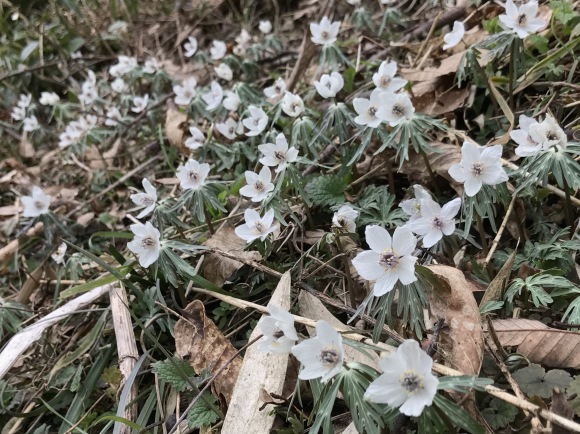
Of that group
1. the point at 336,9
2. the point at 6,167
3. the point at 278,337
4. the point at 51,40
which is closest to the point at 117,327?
the point at 278,337

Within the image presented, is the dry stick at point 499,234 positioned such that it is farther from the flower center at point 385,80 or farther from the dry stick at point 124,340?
the dry stick at point 124,340

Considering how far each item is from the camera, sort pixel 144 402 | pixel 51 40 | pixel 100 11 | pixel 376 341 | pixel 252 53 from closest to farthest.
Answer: pixel 376 341 < pixel 144 402 < pixel 252 53 < pixel 51 40 < pixel 100 11

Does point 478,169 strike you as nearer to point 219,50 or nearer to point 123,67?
point 219,50

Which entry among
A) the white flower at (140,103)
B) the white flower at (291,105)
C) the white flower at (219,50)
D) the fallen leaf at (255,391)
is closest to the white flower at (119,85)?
the white flower at (140,103)

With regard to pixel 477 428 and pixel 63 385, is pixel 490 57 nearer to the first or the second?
pixel 477 428

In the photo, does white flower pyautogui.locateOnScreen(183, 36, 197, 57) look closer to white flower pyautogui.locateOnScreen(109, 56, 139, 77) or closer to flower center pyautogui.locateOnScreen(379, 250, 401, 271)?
white flower pyautogui.locateOnScreen(109, 56, 139, 77)

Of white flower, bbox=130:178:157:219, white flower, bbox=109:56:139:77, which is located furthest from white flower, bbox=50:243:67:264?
white flower, bbox=109:56:139:77
